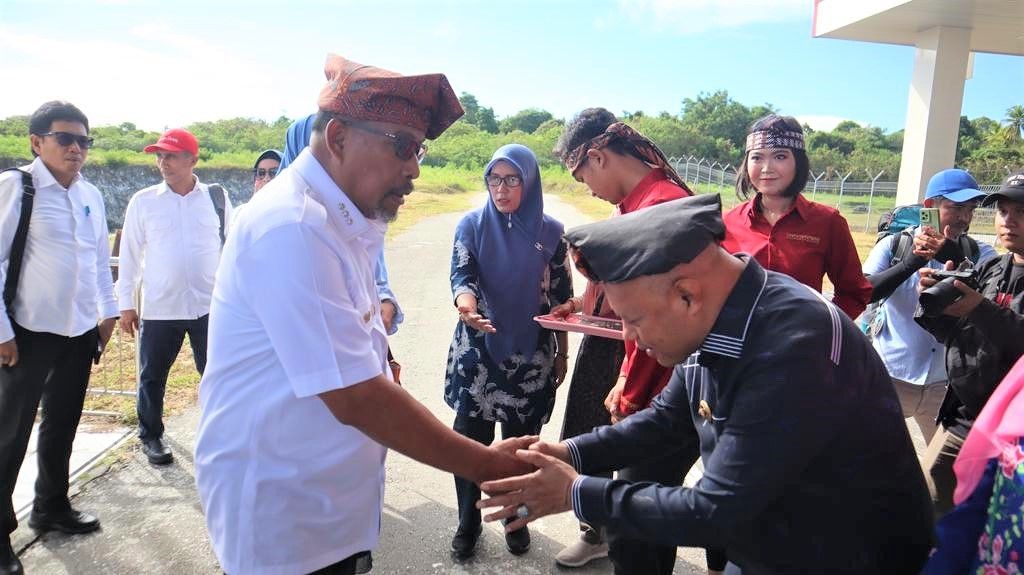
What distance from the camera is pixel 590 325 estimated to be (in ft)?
8.87

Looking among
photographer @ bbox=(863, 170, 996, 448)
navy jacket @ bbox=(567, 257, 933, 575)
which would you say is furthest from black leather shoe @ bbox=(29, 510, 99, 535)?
photographer @ bbox=(863, 170, 996, 448)

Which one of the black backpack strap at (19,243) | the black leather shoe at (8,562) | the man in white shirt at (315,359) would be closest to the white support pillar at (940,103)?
the man in white shirt at (315,359)

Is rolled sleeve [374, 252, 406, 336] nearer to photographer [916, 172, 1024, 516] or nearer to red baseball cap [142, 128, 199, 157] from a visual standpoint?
red baseball cap [142, 128, 199, 157]

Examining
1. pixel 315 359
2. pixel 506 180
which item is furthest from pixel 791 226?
pixel 315 359

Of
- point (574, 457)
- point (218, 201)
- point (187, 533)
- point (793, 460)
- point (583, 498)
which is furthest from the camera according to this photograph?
point (218, 201)

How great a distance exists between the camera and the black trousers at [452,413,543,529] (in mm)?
3350

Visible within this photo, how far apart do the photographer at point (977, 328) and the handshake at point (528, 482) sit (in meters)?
1.83

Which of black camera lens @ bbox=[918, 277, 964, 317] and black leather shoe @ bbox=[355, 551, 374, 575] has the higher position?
black camera lens @ bbox=[918, 277, 964, 317]

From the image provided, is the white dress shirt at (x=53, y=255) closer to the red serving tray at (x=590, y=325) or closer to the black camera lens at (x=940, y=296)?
the red serving tray at (x=590, y=325)

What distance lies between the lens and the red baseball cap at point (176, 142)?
441 centimetres

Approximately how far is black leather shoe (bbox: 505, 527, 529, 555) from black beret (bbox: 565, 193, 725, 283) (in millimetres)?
2254

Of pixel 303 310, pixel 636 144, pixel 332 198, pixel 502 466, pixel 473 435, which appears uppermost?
pixel 636 144

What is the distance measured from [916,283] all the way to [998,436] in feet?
8.62

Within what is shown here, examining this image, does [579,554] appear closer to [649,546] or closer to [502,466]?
[649,546]
